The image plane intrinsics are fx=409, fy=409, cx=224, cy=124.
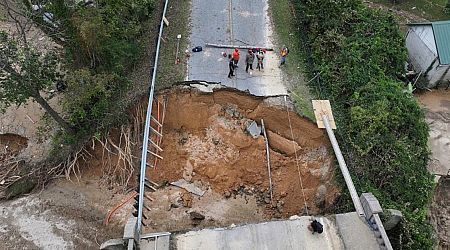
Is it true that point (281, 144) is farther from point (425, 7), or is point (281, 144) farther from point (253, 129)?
point (425, 7)

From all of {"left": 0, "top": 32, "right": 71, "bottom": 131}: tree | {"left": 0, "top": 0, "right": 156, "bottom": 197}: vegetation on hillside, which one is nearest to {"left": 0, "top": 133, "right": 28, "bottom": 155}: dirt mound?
{"left": 0, "top": 0, "right": 156, "bottom": 197}: vegetation on hillside

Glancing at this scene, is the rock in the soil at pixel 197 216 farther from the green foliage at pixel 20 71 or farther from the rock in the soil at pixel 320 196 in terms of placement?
the green foliage at pixel 20 71

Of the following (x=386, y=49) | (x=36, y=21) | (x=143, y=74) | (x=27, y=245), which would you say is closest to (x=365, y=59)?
(x=386, y=49)

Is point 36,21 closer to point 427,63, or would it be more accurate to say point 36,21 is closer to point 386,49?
point 386,49

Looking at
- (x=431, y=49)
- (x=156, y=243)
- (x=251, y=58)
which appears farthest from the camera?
Answer: (x=431, y=49)

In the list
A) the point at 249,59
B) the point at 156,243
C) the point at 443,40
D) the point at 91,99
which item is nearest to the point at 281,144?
the point at 249,59

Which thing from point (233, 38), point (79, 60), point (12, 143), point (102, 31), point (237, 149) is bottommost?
point (12, 143)
